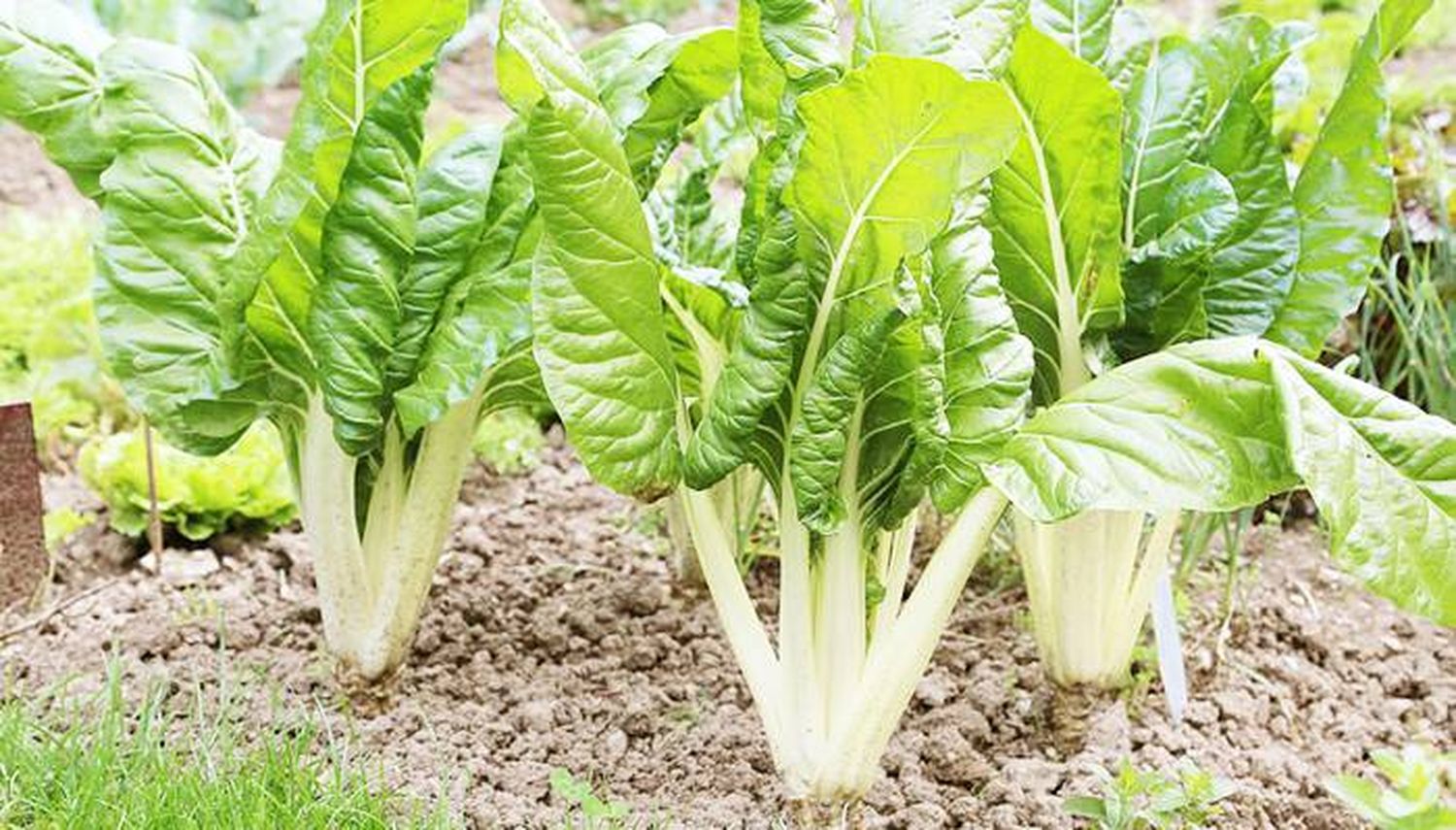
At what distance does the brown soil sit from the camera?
2.39 m

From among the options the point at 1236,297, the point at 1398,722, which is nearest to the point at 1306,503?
the point at 1398,722

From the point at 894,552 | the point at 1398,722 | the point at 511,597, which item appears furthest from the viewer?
the point at 511,597

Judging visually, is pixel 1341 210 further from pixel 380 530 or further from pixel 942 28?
pixel 380 530

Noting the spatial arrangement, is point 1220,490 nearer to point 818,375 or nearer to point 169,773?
point 818,375

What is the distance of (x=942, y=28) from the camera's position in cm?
202

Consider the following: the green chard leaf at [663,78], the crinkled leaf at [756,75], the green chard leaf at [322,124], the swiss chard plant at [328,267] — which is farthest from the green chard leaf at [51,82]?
the crinkled leaf at [756,75]

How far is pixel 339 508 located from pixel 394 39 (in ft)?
2.11

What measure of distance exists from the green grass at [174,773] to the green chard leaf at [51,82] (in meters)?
0.73

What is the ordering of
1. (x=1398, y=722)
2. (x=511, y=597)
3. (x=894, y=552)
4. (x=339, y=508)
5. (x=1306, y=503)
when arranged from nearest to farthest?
(x=894, y=552) < (x=339, y=508) < (x=1398, y=722) < (x=511, y=597) < (x=1306, y=503)

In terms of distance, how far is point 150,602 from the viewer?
3002 millimetres

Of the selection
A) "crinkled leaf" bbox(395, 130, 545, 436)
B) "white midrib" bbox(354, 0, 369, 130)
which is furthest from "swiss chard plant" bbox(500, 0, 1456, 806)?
"white midrib" bbox(354, 0, 369, 130)

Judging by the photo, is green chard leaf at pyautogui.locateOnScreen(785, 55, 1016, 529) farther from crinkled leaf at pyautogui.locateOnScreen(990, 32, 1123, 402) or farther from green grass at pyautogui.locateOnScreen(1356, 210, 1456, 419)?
green grass at pyautogui.locateOnScreen(1356, 210, 1456, 419)

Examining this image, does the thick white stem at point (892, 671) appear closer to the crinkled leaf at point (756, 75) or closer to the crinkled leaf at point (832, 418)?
the crinkled leaf at point (832, 418)

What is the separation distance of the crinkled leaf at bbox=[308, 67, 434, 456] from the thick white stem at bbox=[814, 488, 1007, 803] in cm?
72
